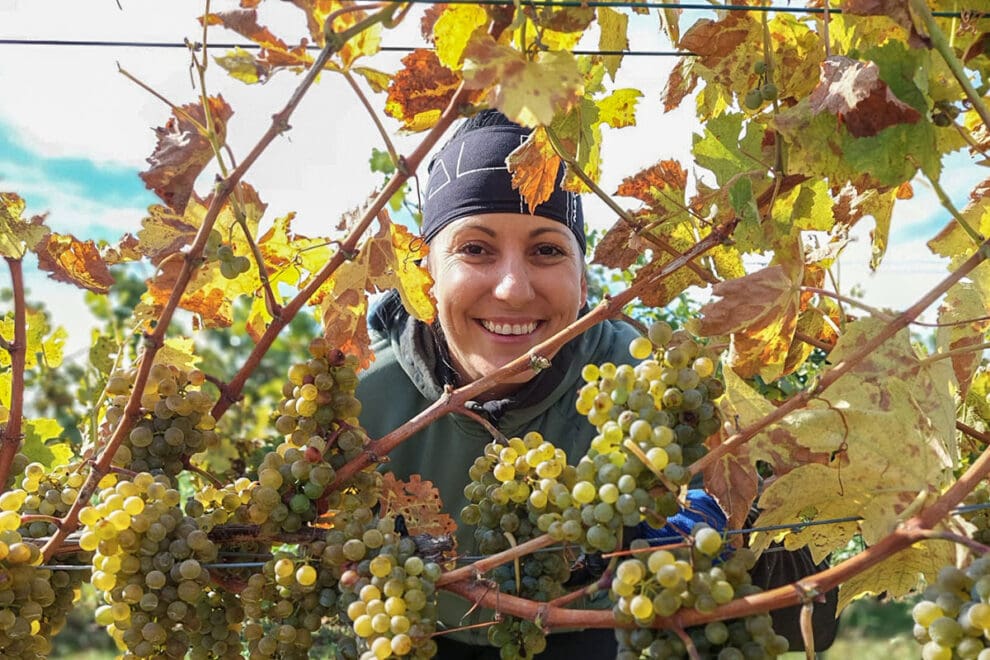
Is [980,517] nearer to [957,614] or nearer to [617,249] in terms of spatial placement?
[957,614]

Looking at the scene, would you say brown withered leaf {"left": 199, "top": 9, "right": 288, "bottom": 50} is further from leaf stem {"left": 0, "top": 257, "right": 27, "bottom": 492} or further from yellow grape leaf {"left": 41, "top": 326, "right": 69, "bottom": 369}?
yellow grape leaf {"left": 41, "top": 326, "right": 69, "bottom": 369}

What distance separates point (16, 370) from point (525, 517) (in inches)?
19.7

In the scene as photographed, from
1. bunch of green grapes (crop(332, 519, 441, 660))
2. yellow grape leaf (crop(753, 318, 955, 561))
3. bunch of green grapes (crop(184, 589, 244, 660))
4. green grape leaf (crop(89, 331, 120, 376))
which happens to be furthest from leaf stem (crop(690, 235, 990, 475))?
green grape leaf (crop(89, 331, 120, 376))

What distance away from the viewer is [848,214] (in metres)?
1.04

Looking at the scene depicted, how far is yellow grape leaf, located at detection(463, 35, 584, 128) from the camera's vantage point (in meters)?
0.72

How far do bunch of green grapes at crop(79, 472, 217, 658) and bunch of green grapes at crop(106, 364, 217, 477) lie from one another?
0.08 m

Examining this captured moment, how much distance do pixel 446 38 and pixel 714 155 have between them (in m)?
0.30

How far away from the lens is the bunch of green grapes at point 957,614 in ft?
2.02

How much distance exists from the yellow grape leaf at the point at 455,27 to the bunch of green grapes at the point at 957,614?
1.79 ft

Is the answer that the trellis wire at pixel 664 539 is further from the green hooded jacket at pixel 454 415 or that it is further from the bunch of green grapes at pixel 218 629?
the green hooded jacket at pixel 454 415

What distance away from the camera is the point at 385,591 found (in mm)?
762

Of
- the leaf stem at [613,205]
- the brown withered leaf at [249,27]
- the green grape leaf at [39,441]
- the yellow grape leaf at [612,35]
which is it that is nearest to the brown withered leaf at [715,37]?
the yellow grape leaf at [612,35]

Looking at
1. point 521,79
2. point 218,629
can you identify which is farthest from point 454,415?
point 521,79

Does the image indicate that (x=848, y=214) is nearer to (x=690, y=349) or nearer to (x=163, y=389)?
(x=690, y=349)
